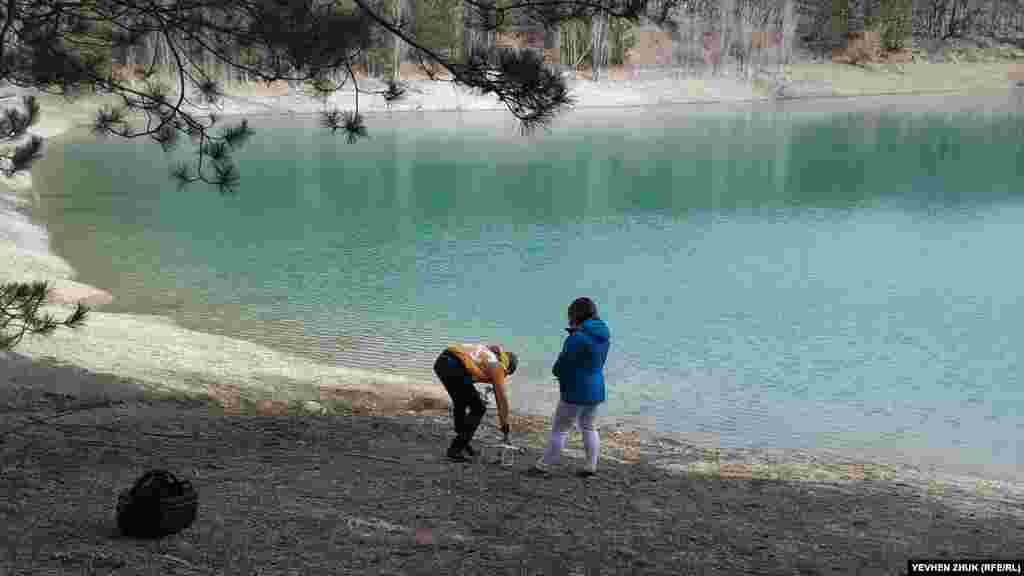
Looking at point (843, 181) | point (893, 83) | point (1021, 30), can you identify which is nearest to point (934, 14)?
point (1021, 30)

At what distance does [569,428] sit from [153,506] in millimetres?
3424

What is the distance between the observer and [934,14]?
99.9m

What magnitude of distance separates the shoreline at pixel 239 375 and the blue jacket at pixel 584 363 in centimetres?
250

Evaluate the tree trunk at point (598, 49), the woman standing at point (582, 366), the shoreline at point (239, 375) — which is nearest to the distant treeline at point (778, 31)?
the tree trunk at point (598, 49)

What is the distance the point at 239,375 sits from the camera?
1258 centimetres

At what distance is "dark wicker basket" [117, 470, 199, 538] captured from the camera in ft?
18.5

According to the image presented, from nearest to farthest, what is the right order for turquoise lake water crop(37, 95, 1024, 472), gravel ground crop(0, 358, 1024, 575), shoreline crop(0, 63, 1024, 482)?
gravel ground crop(0, 358, 1024, 575) < shoreline crop(0, 63, 1024, 482) < turquoise lake water crop(37, 95, 1024, 472)

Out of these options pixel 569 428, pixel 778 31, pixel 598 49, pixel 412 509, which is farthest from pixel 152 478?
pixel 778 31

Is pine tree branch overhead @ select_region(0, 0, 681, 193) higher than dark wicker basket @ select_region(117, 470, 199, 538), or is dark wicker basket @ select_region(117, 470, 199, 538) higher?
pine tree branch overhead @ select_region(0, 0, 681, 193)

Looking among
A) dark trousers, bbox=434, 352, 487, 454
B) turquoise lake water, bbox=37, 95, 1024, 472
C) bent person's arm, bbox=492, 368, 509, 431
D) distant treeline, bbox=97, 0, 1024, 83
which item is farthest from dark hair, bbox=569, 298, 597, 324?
distant treeline, bbox=97, 0, 1024, 83

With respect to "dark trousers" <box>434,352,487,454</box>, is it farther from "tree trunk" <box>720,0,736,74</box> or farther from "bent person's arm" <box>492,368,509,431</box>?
"tree trunk" <box>720,0,736,74</box>

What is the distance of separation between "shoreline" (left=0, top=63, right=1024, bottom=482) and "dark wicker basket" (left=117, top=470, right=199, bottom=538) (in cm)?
507

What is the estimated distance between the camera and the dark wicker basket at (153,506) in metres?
5.64

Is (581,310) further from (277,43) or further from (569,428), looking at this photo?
(277,43)
